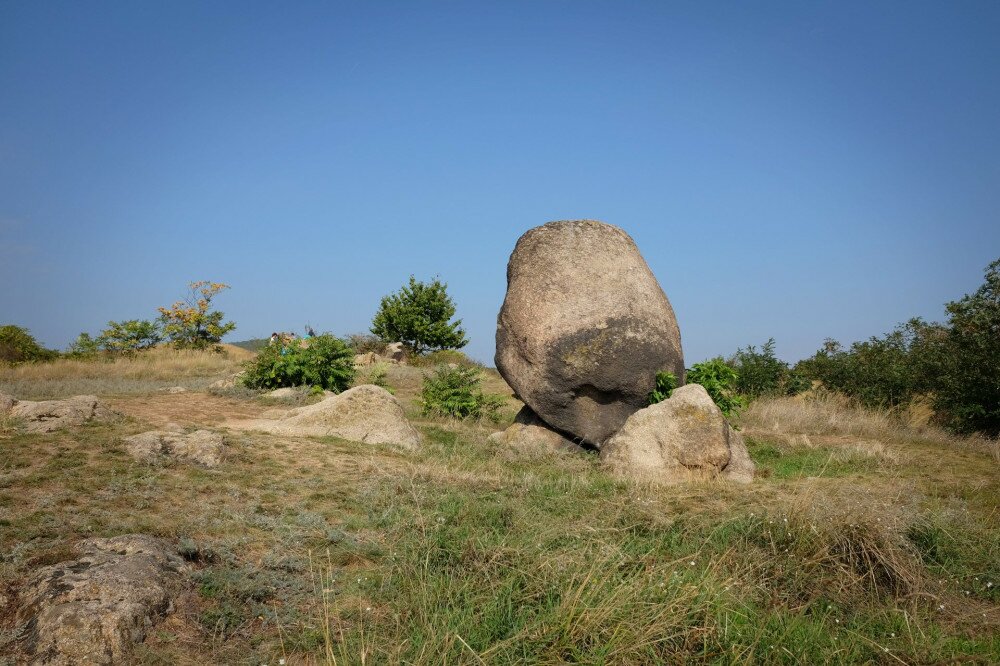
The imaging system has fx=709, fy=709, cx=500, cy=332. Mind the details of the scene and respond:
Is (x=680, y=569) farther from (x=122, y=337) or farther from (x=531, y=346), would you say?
(x=122, y=337)

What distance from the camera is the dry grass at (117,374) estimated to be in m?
14.9

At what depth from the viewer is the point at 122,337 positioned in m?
27.8

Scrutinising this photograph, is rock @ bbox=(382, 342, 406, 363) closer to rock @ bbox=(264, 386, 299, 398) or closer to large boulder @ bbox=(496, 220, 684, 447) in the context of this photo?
rock @ bbox=(264, 386, 299, 398)

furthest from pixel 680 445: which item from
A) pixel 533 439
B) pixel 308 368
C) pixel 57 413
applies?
pixel 308 368

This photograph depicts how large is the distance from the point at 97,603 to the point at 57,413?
5.68 meters

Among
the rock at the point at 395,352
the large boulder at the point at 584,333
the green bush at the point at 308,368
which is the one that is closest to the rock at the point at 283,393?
the green bush at the point at 308,368

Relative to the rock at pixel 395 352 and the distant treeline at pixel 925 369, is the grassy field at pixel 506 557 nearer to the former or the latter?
the distant treeline at pixel 925 369

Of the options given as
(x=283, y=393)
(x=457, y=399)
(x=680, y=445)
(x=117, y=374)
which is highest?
(x=117, y=374)

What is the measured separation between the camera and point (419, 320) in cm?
3177

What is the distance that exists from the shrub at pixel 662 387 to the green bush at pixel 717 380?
1007mm

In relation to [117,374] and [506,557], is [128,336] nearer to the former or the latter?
[117,374]

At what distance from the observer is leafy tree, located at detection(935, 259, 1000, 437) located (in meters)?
12.9

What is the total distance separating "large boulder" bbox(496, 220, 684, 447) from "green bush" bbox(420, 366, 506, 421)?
118 inches

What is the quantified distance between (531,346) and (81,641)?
7028 mm
